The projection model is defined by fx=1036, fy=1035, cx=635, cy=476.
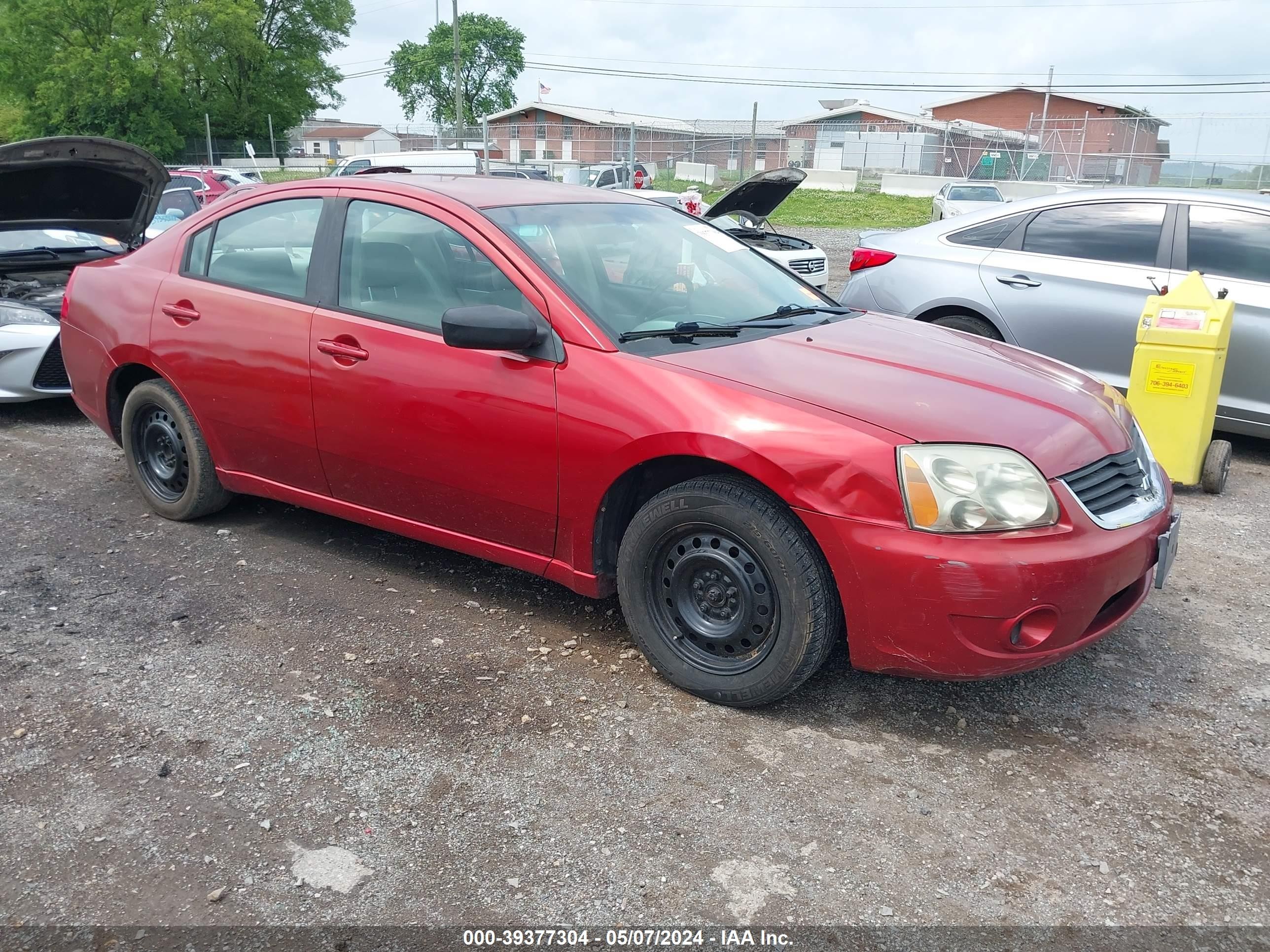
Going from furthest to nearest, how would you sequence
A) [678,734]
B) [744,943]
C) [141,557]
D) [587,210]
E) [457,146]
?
[457,146] < [141,557] < [587,210] < [678,734] < [744,943]

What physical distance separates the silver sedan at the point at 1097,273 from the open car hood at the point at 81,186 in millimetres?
5122

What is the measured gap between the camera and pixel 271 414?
168 inches

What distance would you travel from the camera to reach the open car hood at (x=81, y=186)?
6438 mm

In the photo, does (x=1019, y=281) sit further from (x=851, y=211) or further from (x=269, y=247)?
(x=851, y=211)

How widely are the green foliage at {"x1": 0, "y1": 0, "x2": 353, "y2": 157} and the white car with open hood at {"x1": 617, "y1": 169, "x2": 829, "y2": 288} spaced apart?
48051 millimetres

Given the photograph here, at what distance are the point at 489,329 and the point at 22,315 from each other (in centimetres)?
489

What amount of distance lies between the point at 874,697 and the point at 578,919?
1.44 meters

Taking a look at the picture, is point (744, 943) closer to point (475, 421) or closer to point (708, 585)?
point (708, 585)

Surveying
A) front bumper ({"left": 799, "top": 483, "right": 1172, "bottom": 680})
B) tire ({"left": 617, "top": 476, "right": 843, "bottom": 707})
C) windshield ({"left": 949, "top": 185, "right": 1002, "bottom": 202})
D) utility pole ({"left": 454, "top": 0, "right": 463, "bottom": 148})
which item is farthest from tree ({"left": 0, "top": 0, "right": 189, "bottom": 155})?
front bumper ({"left": 799, "top": 483, "right": 1172, "bottom": 680})

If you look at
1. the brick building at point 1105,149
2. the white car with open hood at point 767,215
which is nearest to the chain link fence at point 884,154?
the brick building at point 1105,149

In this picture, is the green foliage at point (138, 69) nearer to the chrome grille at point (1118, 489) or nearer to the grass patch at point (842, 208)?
the grass patch at point (842, 208)

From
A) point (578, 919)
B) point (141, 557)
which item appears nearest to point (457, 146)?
point (141, 557)

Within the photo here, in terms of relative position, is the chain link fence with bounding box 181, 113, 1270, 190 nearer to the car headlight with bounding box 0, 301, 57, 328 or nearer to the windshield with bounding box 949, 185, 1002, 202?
the windshield with bounding box 949, 185, 1002, 202

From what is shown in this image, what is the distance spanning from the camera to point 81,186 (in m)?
7.05
